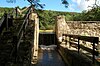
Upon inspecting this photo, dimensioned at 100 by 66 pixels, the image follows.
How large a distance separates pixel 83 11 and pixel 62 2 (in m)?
16.2

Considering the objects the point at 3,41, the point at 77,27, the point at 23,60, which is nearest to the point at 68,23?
the point at 77,27

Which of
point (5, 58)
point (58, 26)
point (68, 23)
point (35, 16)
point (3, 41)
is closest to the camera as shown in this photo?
point (5, 58)

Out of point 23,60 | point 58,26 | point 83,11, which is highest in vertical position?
point 83,11

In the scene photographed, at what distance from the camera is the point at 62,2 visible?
809cm

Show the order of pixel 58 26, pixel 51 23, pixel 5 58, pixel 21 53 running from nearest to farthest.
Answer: pixel 5 58 → pixel 21 53 → pixel 58 26 → pixel 51 23

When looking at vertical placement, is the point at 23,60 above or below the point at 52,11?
below

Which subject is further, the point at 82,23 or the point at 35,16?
the point at 82,23

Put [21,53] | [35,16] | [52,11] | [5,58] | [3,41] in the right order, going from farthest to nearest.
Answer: [52,11], [35,16], [3,41], [21,53], [5,58]

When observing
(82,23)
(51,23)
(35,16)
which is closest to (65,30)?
(82,23)

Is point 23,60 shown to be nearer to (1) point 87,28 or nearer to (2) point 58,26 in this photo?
(2) point 58,26

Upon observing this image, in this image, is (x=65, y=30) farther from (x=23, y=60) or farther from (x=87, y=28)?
(x=23, y=60)

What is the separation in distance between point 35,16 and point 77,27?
5525 mm

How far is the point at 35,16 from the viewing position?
44.7 ft

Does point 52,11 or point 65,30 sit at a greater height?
point 52,11
